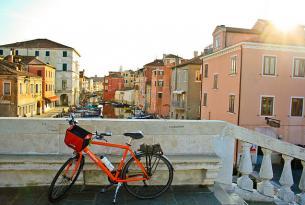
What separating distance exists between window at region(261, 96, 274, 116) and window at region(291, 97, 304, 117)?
71.9 inches

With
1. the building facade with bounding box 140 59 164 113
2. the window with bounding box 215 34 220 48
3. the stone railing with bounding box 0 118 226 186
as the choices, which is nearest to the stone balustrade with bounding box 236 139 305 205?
the stone railing with bounding box 0 118 226 186

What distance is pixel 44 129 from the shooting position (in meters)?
4.33

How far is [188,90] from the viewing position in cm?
3706

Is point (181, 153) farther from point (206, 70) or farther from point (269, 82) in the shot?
point (206, 70)

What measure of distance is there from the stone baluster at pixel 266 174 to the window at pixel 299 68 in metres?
22.0

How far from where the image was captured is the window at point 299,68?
23734 millimetres

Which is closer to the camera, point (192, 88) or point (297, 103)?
point (297, 103)

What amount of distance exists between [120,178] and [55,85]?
67.6 meters

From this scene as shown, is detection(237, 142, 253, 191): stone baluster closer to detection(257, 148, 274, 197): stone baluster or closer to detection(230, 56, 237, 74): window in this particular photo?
detection(257, 148, 274, 197): stone baluster

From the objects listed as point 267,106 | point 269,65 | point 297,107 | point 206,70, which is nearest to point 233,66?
point 269,65

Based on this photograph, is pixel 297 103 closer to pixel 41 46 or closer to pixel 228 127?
pixel 228 127

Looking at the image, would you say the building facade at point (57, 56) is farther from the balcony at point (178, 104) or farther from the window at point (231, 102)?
the window at point (231, 102)

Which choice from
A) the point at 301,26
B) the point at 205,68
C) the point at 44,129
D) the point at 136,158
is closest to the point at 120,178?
the point at 136,158

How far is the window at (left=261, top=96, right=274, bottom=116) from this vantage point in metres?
23.4
